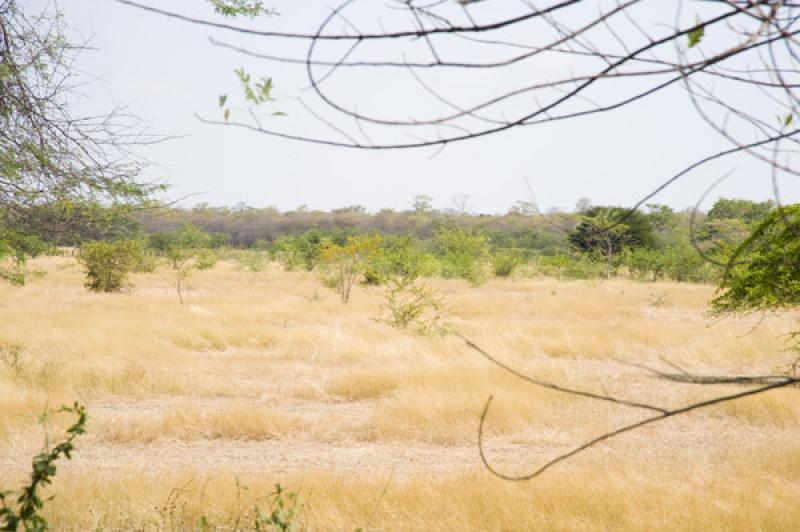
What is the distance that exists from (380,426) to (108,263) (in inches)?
764

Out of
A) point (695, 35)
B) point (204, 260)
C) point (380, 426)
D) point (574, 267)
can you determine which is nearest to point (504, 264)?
point (574, 267)

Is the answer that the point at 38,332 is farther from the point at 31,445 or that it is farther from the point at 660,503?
the point at 660,503

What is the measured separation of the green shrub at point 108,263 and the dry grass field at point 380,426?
7.13m

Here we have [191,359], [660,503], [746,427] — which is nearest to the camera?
[660,503]

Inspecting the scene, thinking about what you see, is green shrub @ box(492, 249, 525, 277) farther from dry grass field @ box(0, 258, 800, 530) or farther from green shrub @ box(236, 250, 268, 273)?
dry grass field @ box(0, 258, 800, 530)

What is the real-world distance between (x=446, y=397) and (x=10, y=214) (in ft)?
17.0

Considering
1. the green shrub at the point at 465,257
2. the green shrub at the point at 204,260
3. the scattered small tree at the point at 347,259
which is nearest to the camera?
the scattered small tree at the point at 347,259

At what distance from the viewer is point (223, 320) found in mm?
15469

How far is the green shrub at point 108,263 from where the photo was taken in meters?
22.7

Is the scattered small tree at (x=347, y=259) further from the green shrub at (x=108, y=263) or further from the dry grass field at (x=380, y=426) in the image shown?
the green shrub at (x=108, y=263)

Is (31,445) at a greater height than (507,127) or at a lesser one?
lesser

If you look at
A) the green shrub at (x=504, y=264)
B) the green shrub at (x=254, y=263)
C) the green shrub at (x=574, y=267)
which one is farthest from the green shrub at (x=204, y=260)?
the green shrub at (x=574, y=267)

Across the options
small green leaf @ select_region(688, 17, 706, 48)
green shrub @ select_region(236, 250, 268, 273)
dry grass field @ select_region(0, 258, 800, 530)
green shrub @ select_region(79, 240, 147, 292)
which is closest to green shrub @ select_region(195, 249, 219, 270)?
green shrub @ select_region(236, 250, 268, 273)

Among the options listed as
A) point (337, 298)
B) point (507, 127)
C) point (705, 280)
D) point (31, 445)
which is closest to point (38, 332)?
point (31, 445)
